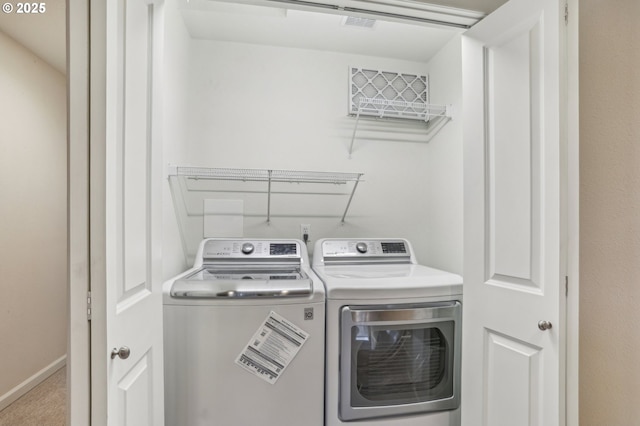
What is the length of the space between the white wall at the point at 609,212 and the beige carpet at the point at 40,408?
2544 millimetres

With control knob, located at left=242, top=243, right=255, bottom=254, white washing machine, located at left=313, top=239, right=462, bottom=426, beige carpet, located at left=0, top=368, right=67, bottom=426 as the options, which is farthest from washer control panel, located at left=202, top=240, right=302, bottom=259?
beige carpet, located at left=0, top=368, right=67, bottom=426

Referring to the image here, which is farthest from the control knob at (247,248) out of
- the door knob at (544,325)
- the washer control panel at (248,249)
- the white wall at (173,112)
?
the door knob at (544,325)

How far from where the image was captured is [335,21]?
2.01 meters

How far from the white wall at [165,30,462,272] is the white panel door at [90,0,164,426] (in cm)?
107

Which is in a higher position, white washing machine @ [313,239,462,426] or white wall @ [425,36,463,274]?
white wall @ [425,36,463,274]

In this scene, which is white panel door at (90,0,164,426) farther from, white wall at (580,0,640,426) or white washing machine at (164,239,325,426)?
white wall at (580,0,640,426)

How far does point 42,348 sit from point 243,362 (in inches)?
64.7

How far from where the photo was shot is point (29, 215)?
6.40 feet

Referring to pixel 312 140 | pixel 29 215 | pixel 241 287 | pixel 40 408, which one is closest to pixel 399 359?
pixel 241 287

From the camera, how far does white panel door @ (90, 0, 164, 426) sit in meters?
0.74

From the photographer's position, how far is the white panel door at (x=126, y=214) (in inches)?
29.3

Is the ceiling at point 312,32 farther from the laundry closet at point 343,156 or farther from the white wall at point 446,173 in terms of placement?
the white wall at point 446,173

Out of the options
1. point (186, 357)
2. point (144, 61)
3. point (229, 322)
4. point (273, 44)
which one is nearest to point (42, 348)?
point (186, 357)

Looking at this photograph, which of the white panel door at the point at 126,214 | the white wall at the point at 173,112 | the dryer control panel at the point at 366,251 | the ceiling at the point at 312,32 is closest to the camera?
the white panel door at the point at 126,214
